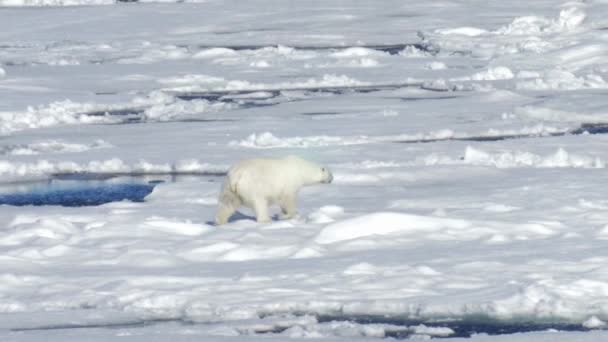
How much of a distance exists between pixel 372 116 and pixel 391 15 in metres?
12.1

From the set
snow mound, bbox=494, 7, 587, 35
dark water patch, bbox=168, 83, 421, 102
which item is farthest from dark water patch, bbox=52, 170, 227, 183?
snow mound, bbox=494, 7, 587, 35

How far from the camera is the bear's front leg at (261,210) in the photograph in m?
8.59

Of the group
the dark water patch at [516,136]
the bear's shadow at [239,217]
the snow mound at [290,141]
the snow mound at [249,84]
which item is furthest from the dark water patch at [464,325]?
the snow mound at [249,84]

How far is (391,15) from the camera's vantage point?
2636cm

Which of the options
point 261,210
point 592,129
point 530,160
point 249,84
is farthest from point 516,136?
point 249,84

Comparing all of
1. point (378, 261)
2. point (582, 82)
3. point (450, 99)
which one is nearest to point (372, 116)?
point (450, 99)

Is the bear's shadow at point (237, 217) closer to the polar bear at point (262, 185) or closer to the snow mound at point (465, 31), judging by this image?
the polar bear at point (262, 185)

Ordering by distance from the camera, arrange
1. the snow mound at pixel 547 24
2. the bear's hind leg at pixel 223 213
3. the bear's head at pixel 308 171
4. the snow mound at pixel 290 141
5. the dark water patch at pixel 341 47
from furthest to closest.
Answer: the snow mound at pixel 547 24
the dark water patch at pixel 341 47
the snow mound at pixel 290 141
the bear's head at pixel 308 171
the bear's hind leg at pixel 223 213

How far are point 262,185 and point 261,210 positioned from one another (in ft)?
0.53

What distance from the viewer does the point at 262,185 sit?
8.54 m

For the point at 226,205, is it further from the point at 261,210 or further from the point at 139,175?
the point at 139,175

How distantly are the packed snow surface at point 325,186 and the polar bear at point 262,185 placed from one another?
0.12 meters

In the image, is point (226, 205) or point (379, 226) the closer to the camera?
point (379, 226)

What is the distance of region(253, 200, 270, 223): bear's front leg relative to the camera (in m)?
8.59
